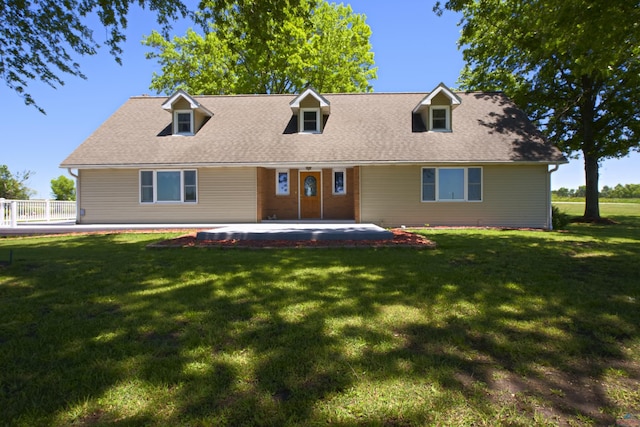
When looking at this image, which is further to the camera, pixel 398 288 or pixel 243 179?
pixel 243 179

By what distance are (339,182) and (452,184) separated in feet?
16.1

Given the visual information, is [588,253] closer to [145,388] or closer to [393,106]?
[145,388]

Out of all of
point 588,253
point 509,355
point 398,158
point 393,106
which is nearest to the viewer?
point 509,355

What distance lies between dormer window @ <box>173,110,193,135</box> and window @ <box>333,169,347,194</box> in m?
7.21

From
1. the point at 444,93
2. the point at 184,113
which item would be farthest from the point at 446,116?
the point at 184,113

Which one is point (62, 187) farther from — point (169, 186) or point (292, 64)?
point (169, 186)

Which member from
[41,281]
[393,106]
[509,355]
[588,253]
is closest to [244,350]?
[509,355]

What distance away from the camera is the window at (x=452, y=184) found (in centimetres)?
1538

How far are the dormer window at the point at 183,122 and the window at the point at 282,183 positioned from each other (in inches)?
187

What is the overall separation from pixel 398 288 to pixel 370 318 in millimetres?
1340

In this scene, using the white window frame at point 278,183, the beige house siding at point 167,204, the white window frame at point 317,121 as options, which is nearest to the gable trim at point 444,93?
the white window frame at point 317,121

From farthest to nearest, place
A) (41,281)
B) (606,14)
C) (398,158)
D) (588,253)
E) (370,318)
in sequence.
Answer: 1. (398,158)
2. (588,253)
3. (606,14)
4. (41,281)
5. (370,318)

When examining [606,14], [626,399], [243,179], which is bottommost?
[626,399]

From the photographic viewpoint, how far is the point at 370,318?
3.98 meters
